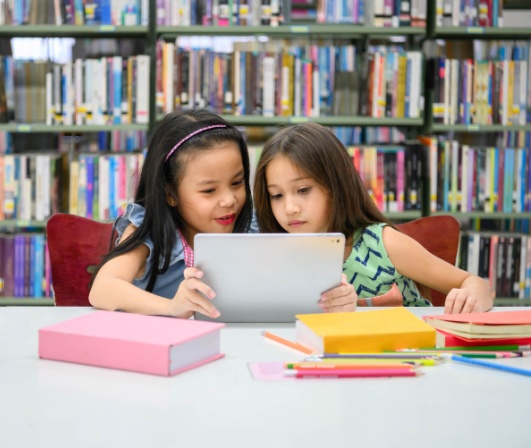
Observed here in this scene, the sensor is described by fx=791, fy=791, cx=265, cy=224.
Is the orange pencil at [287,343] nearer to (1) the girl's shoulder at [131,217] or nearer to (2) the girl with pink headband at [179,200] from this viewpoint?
(2) the girl with pink headband at [179,200]

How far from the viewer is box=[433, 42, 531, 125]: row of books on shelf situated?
3211 mm

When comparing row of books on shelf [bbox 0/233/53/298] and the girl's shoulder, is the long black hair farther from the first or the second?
row of books on shelf [bbox 0/233/53/298]

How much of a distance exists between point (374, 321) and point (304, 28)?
7.36ft

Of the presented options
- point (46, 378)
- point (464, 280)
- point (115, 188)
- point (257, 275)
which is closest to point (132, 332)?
point (46, 378)

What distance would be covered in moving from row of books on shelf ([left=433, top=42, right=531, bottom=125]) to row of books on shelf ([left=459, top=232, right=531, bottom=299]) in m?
0.48

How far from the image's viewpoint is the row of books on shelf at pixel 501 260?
10.8 ft

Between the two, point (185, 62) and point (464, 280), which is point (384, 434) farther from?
point (185, 62)

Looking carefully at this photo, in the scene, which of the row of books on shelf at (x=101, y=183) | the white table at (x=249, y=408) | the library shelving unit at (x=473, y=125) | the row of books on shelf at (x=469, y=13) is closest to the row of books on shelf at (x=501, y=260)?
the library shelving unit at (x=473, y=125)

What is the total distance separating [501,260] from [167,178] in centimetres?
200

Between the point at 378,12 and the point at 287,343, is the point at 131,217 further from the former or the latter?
the point at 378,12

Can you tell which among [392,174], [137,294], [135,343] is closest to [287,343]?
[135,343]

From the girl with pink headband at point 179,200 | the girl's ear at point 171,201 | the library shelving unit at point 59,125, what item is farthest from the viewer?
the library shelving unit at point 59,125

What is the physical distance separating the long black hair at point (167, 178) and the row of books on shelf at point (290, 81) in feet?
4.70

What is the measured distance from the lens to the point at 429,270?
1.59 m
